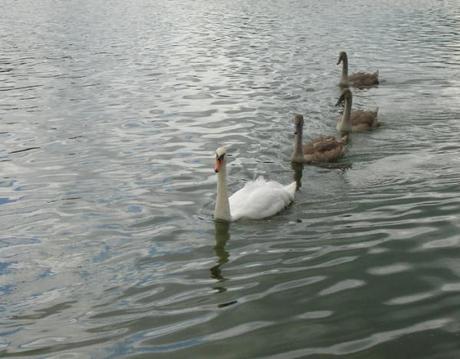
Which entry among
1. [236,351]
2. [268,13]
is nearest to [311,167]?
[236,351]

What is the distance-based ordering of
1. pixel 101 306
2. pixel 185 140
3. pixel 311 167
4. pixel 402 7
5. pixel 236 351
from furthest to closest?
pixel 402 7 < pixel 185 140 < pixel 311 167 < pixel 101 306 < pixel 236 351

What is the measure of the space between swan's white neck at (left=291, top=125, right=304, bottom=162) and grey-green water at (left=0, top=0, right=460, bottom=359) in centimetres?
42

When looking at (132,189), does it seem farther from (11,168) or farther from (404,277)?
(404,277)

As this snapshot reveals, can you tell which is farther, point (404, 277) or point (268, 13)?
point (268, 13)

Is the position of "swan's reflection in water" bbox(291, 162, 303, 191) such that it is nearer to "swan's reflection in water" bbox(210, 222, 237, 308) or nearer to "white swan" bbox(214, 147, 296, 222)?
"white swan" bbox(214, 147, 296, 222)

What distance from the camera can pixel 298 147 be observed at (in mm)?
14875

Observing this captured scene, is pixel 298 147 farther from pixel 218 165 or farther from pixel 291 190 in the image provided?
pixel 218 165

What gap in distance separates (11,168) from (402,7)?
44.3 meters

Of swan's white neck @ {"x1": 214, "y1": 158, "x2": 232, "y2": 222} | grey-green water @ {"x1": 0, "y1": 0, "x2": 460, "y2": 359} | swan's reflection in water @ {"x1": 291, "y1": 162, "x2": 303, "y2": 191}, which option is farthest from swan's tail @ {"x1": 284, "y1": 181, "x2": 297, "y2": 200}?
swan's white neck @ {"x1": 214, "y1": 158, "x2": 232, "y2": 222}

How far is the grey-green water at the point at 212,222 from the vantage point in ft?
24.9

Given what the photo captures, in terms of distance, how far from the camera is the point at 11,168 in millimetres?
14922

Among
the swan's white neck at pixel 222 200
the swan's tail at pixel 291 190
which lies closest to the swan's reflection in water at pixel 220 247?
the swan's white neck at pixel 222 200

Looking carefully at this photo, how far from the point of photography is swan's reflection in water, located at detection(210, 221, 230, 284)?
9.29 meters

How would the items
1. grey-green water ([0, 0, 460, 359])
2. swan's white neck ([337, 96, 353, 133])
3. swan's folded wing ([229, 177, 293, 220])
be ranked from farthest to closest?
swan's white neck ([337, 96, 353, 133]) → swan's folded wing ([229, 177, 293, 220]) → grey-green water ([0, 0, 460, 359])
